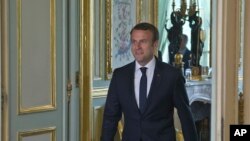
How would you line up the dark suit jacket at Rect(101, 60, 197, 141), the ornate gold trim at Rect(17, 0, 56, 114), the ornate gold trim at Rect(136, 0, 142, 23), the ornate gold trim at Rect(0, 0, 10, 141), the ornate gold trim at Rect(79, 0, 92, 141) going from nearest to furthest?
the dark suit jacket at Rect(101, 60, 197, 141), the ornate gold trim at Rect(0, 0, 10, 141), the ornate gold trim at Rect(17, 0, 56, 114), the ornate gold trim at Rect(79, 0, 92, 141), the ornate gold trim at Rect(136, 0, 142, 23)

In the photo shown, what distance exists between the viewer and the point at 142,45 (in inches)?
57.2

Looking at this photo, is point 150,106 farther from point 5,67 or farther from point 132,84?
point 5,67

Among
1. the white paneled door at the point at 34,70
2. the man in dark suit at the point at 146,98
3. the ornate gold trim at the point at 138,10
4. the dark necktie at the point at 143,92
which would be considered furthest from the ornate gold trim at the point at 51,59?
the ornate gold trim at the point at 138,10

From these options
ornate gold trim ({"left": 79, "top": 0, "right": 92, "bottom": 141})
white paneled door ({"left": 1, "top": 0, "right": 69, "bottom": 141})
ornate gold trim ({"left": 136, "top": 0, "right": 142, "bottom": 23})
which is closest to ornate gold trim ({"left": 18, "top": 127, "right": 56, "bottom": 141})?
white paneled door ({"left": 1, "top": 0, "right": 69, "bottom": 141})

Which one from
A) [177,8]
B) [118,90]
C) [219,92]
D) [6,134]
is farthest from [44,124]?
[177,8]

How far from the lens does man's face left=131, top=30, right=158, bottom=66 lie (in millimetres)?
1446

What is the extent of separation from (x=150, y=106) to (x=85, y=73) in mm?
834

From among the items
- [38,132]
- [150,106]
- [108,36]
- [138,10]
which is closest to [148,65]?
[150,106]

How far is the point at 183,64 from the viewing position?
2.93 metres

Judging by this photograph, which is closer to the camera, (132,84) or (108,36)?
(132,84)

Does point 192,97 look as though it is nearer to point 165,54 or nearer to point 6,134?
point 165,54

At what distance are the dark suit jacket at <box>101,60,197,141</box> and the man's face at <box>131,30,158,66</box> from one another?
0.04m

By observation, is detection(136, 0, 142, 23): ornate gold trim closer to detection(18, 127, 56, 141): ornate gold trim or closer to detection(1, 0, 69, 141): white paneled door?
detection(1, 0, 69, 141): white paneled door

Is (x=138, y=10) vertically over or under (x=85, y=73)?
over
